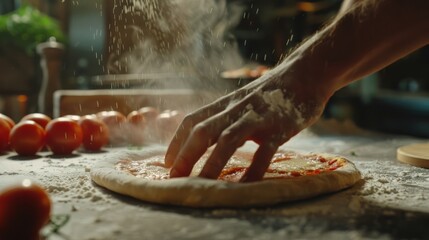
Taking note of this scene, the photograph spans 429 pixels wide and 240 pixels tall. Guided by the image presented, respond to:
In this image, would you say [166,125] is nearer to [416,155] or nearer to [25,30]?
[416,155]

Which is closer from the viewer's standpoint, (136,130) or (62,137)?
(62,137)

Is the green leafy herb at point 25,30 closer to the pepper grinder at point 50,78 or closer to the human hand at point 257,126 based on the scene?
the pepper grinder at point 50,78

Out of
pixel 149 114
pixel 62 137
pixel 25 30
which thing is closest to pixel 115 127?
pixel 149 114

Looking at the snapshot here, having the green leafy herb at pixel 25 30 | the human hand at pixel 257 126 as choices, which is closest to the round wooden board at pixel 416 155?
the human hand at pixel 257 126

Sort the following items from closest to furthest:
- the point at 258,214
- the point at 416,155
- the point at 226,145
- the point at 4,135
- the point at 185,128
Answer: the point at 258,214
the point at 226,145
the point at 185,128
the point at 416,155
the point at 4,135

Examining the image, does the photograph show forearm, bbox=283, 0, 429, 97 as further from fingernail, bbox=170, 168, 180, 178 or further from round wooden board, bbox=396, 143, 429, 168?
round wooden board, bbox=396, 143, 429, 168

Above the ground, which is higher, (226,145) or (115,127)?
(226,145)

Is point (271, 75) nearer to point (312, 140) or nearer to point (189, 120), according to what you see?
point (189, 120)
